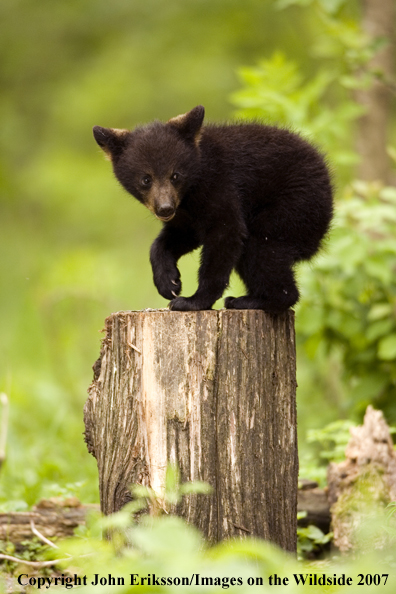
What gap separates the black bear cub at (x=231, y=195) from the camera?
351cm

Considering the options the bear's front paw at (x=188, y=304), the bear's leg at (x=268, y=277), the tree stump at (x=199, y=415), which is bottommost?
the tree stump at (x=199, y=415)

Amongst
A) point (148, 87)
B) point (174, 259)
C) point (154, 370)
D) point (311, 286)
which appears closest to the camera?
point (154, 370)

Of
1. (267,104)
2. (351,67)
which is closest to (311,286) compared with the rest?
(267,104)

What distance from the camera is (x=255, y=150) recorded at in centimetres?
374

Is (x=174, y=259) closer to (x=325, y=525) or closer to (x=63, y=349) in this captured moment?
(x=325, y=525)

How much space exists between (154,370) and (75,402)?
4.48m

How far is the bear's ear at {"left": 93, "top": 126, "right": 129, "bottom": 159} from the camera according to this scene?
12.2 ft

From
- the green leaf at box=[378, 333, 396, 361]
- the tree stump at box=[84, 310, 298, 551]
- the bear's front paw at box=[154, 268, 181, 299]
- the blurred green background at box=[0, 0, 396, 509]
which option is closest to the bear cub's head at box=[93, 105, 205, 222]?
the bear's front paw at box=[154, 268, 181, 299]

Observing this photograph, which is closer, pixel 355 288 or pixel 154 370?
pixel 154 370

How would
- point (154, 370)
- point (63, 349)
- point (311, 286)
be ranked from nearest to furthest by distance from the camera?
point (154, 370)
point (311, 286)
point (63, 349)

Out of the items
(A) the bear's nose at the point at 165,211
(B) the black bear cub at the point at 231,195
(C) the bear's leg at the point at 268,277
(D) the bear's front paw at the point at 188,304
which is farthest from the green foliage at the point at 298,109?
(D) the bear's front paw at the point at 188,304

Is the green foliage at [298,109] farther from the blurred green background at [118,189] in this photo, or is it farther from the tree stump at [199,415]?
the tree stump at [199,415]

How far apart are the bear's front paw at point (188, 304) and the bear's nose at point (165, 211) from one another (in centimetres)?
42

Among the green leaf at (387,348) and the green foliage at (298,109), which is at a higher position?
the green foliage at (298,109)
